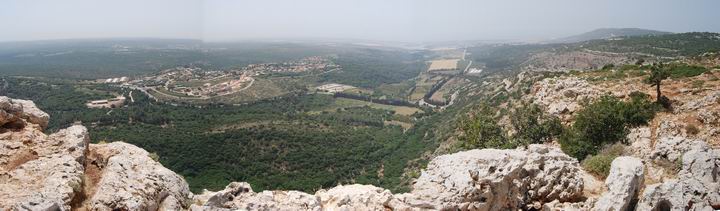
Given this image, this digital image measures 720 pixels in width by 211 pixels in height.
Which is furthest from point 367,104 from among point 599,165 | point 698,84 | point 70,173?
point 70,173

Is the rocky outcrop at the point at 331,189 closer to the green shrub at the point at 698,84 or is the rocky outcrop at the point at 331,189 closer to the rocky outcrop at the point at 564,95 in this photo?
the green shrub at the point at 698,84

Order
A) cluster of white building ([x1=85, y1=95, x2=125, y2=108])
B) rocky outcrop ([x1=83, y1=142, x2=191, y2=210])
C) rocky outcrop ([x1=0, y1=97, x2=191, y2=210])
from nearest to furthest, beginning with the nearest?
rocky outcrop ([x1=0, y1=97, x2=191, y2=210])
rocky outcrop ([x1=83, y1=142, x2=191, y2=210])
cluster of white building ([x1=85, y1=95, x2=125, y2=108])

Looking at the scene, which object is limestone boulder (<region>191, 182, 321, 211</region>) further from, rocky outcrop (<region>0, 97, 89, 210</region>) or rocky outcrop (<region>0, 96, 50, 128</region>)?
rocky outcrop (<region>0, 96, 50, 128</region>)

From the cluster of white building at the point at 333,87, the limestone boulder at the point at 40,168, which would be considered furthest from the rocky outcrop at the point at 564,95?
the cluster of white building at the point at 333,87

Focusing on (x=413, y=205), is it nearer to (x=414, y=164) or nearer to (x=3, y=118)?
(x=3, y=118)

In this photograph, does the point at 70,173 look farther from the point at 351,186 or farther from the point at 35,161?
the point at 351,186

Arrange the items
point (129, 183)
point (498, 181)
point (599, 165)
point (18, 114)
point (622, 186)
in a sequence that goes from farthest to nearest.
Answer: point (599, 165)
point (622, 186)
point (18, 114)
point (498, 181)
point (129, 183)

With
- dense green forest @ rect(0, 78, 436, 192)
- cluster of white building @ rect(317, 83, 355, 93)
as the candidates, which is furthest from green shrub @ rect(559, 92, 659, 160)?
cluster of white building @ rect(317, 83, 355, 93)

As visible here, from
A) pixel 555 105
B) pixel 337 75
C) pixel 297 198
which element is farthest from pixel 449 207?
pixel 337 75
